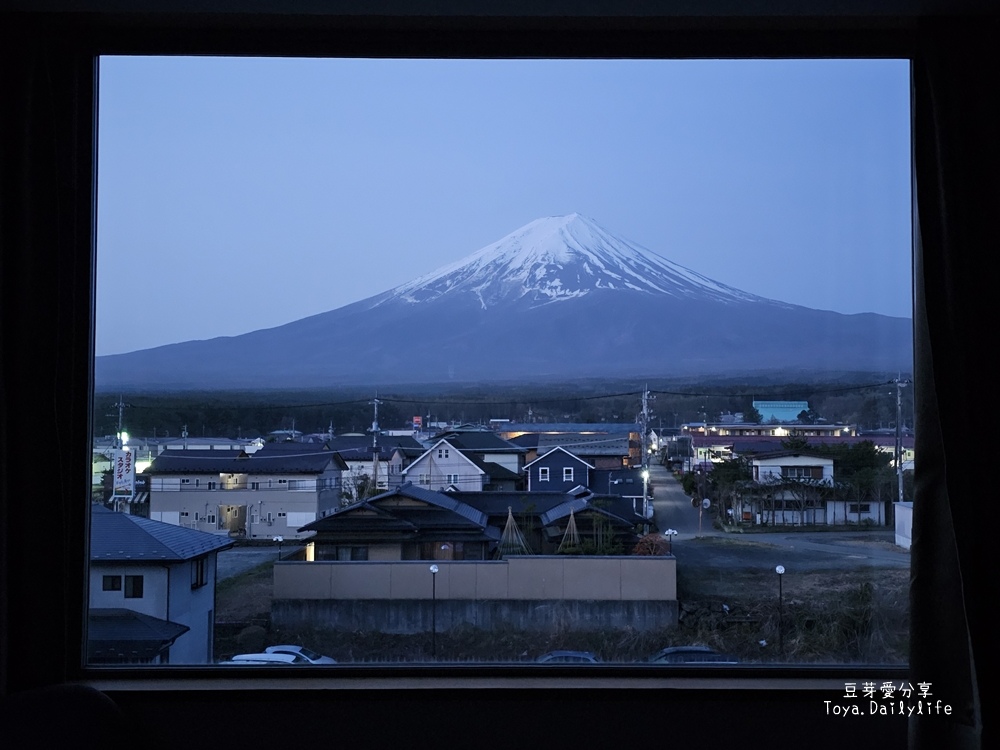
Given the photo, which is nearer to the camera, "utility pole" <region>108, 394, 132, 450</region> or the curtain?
the curtain

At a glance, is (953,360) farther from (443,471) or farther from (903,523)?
(443,471)

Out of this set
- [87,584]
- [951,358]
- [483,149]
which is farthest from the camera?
[483,149]

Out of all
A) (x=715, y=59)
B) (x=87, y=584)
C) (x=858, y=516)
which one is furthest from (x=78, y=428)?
(x=858, y=516)

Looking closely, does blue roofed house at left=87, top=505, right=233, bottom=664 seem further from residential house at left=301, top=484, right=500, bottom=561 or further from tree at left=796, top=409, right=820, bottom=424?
tree at left=796, top=409, right=820, bottom=424

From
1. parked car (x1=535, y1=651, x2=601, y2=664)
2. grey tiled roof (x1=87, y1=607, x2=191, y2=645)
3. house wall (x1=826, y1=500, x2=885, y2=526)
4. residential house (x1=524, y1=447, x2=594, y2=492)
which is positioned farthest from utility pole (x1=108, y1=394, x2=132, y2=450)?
house wall (x1=826, y1=500, x2=885, y2=526)

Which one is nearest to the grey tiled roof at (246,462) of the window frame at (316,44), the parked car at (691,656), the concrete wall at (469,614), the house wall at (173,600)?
the house wall at (173,600)

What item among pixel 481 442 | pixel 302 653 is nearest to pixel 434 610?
pixel 302 653

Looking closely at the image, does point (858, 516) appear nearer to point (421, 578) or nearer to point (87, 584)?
point (421, 578)
